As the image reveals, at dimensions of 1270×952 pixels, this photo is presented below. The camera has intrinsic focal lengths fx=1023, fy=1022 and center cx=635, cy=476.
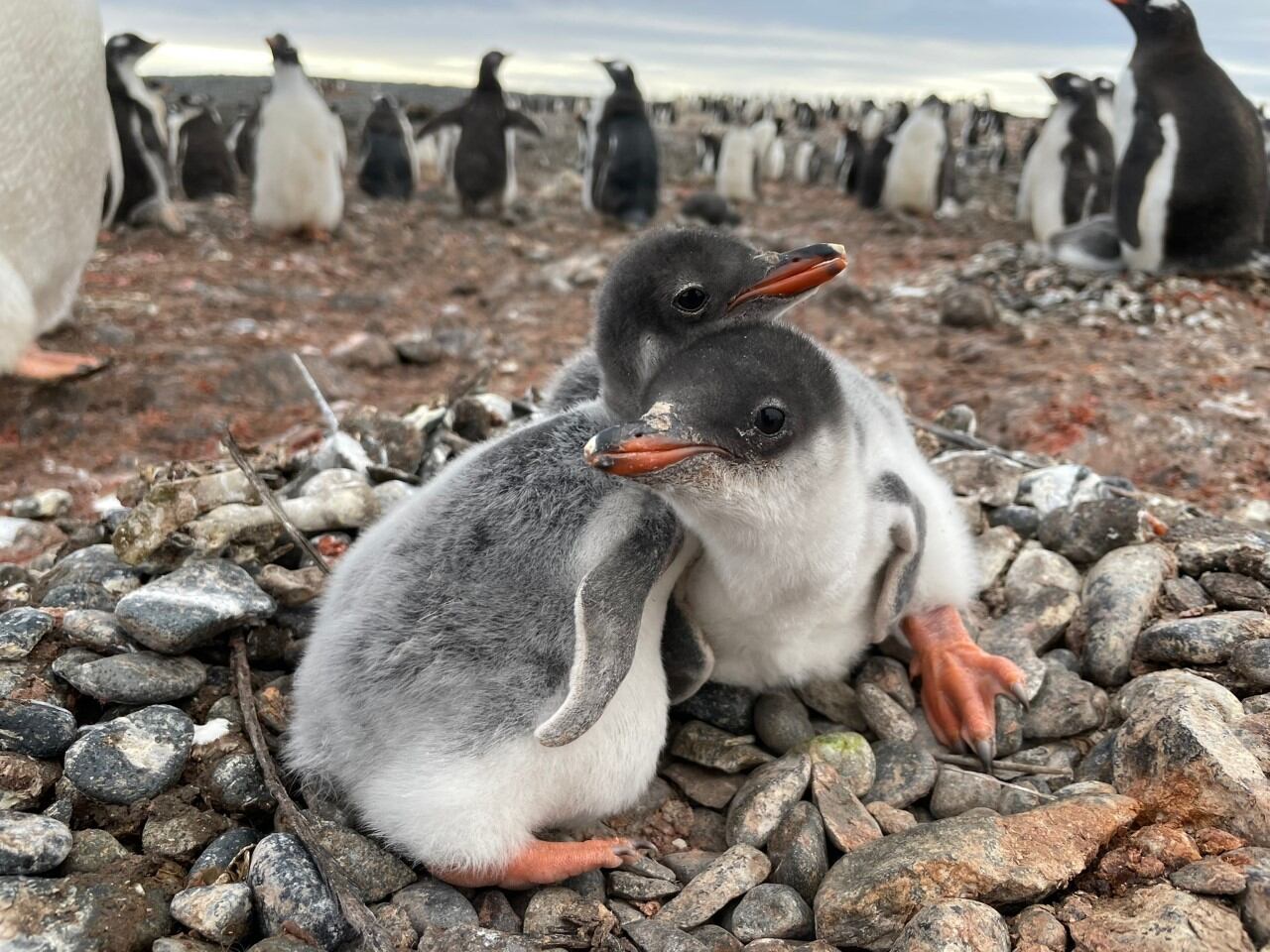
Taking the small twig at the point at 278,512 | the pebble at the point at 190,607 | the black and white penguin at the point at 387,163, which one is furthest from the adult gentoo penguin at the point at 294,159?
the pebble at the point at 190,607

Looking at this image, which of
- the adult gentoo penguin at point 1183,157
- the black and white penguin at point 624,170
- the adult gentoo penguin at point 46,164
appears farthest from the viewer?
the black and white penguin at point 624,170

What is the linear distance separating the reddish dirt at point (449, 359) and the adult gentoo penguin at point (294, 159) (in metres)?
0.33

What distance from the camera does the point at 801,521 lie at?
1.62 m

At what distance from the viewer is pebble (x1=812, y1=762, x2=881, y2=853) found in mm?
1671

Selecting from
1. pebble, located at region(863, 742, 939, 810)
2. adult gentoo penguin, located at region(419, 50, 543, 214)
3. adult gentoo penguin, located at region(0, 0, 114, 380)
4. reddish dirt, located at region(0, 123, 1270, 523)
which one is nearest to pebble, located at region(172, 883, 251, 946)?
pebble, located at region(863, 742, 939, 810)

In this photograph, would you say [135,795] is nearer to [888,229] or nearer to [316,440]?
[316,440]

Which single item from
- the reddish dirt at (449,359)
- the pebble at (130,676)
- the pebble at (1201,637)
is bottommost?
the reddish dirt at (449,359)

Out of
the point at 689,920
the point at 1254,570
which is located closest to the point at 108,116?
the point at 689,920

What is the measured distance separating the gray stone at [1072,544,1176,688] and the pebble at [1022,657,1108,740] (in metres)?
0.07

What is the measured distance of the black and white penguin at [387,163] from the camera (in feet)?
40.5

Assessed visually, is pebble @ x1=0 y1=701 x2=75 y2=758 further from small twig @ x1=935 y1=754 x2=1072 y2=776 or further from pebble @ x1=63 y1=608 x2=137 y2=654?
small twig @ x1=935 y1=754 x2=1072 y2=776

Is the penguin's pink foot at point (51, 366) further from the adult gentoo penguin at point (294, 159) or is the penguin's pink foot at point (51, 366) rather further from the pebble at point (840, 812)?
the adult gentoo penguin at point (294, 159)

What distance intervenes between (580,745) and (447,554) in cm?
39

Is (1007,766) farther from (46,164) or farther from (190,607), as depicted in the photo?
(46,164)
